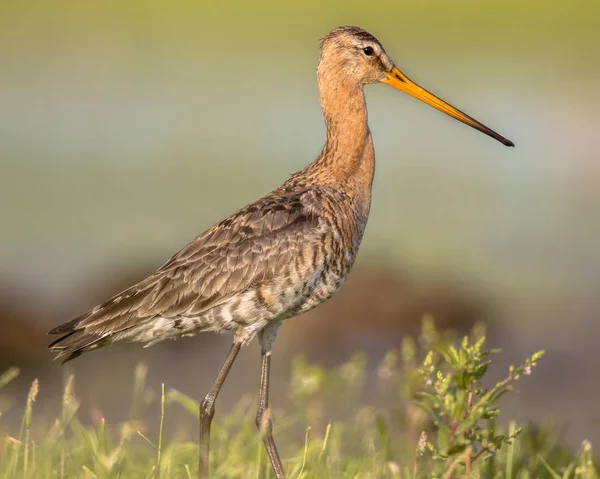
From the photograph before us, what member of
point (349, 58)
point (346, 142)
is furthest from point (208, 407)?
point (349, 58)

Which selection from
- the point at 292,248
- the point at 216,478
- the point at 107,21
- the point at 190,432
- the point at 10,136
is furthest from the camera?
the point at 107,21

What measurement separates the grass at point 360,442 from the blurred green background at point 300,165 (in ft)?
9.22

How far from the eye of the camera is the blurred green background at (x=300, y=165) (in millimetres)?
10797

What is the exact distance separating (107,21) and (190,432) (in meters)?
11.1

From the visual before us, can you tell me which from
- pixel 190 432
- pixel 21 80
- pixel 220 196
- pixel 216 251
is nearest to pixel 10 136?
pixel 21 80

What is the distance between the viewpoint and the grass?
4859mm

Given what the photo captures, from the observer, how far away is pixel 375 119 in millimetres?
15164

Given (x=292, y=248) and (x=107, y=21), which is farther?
(x=107, y=21)

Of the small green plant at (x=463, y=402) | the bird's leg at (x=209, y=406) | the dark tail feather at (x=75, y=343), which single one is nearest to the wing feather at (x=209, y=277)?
the dark tail feather at (x=75, y=343)

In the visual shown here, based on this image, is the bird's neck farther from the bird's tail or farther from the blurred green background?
the blurred green background

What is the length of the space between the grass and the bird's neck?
102 centimetres

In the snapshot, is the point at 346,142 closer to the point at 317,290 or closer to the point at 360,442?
the point at 317,290

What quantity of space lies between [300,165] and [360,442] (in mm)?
6744

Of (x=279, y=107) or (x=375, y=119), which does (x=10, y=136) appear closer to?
(x=279, y=107)
